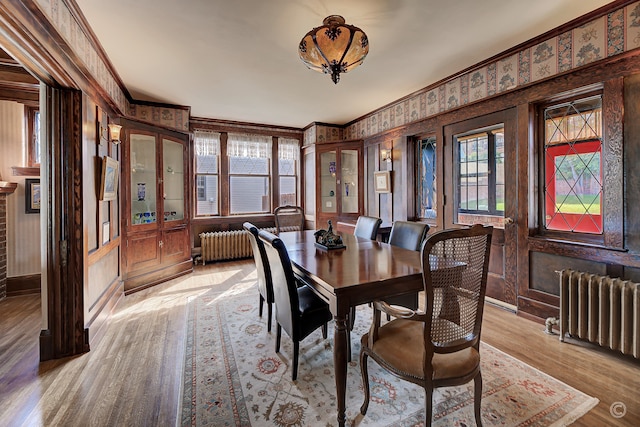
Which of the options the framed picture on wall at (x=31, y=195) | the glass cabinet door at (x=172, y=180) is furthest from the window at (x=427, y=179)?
the framed picture on wall at (x=31, y=195)

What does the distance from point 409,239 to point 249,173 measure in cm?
403

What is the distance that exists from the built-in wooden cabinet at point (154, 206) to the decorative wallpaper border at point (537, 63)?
3718mm

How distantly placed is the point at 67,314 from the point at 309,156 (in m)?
4.57

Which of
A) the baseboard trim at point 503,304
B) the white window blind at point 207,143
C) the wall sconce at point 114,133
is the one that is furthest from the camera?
the white window blind at point 207,143

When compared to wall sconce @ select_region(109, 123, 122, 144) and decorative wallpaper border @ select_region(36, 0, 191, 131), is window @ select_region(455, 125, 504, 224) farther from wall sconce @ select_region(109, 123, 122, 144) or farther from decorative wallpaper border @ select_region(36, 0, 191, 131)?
wall sconce @ select_region(109, 123, 122, 144)

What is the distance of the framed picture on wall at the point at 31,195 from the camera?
354 cm

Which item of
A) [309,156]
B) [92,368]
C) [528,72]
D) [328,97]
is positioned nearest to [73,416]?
[92,368]

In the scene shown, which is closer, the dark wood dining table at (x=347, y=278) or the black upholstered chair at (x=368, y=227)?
the dark wood dining table at (x=347, y=278)

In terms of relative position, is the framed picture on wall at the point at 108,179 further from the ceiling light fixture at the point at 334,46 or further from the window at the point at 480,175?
the window at the point at 480,175

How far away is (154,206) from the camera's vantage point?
4148mm

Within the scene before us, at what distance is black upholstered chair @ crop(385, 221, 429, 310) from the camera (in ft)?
8.09

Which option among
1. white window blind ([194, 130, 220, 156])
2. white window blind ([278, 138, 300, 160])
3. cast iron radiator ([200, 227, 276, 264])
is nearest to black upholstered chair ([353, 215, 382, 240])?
cast iron radiator ([200, 227, 276, 264])

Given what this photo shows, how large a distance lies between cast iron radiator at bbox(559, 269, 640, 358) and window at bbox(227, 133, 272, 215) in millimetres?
4936

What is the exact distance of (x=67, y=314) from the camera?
7.55 ft
